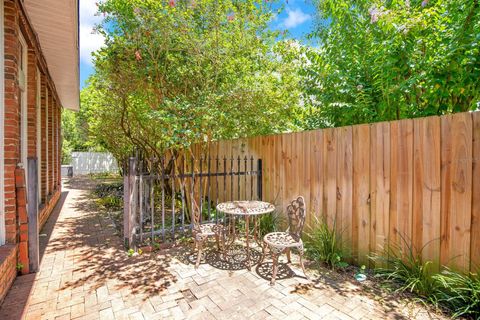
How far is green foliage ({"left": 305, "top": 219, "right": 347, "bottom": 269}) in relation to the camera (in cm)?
337

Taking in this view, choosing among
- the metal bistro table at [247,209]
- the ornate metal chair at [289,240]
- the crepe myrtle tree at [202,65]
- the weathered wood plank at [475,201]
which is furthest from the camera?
the crepe myrtle tree at [202,65]

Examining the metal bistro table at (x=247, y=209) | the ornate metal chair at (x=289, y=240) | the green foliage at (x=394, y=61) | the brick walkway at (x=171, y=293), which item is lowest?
the brick walkway at (x=171, y=293)

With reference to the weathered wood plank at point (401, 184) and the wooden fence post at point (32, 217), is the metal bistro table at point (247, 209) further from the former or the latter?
the wooden fence post at point (32, 217)

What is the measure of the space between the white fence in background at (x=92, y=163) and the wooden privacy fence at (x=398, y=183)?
2321 cm

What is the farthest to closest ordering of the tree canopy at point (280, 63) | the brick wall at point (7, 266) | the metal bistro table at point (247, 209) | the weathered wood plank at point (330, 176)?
the weathered wood plank at point (330, 176)
the metal bistro table at point (247, 209)
the tree canopy at point (280, 63)
the brick wall at point (7, 266)

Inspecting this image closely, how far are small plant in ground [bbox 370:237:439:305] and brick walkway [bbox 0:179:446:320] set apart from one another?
277 mm

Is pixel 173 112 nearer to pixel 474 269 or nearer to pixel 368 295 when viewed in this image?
pixel 368 295

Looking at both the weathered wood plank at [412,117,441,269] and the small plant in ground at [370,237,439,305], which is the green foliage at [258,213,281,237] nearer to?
the small plant in ground at [370,237,439,305]

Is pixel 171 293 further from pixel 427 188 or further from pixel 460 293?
pixel 427 188

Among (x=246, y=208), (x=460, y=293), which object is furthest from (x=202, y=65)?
(x=460, y=293)

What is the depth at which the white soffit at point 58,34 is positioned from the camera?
12.5 ft

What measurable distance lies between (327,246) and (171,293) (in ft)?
6.94

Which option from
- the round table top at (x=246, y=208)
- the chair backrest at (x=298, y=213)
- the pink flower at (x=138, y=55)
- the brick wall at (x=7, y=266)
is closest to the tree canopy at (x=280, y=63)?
the pink flower at (x=138, y=55)

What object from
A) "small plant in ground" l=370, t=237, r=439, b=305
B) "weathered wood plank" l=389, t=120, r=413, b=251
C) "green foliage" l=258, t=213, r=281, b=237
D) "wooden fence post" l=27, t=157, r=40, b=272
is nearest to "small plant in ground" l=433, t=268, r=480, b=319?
"small plant in ground" l=370, t=237, r=439, b=305
